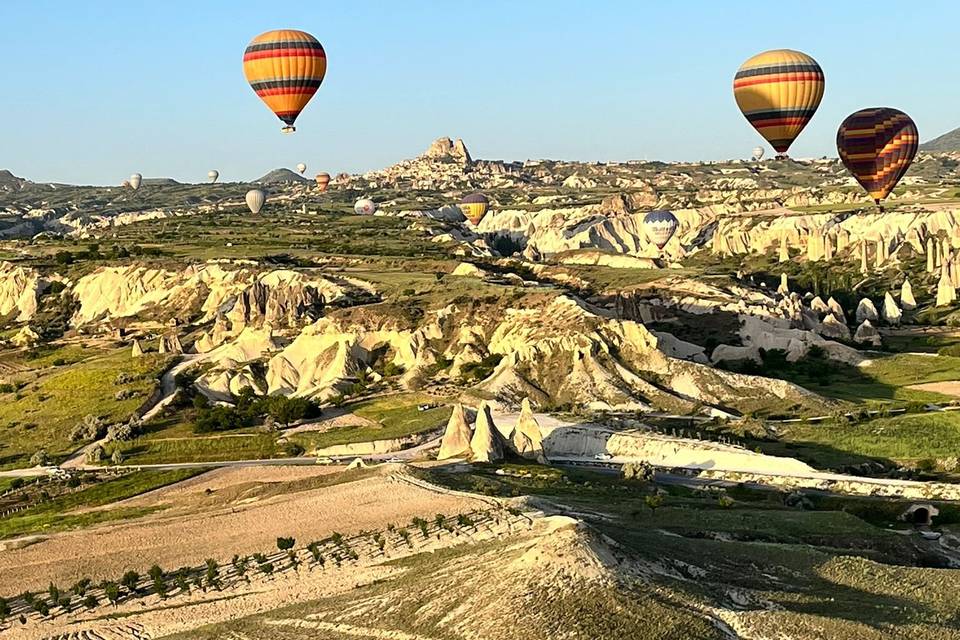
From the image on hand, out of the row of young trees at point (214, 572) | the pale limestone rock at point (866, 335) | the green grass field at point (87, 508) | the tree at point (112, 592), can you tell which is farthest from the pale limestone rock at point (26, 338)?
the pale limestone rock at point (866, 335)

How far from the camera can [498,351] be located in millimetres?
79625

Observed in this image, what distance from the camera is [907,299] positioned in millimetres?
117062

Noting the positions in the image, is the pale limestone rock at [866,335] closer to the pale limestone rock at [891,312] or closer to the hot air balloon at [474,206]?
the pale limestone rock at [891,312]

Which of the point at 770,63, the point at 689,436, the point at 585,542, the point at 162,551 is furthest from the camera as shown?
the point at 770,63

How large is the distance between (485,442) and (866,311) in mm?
63092

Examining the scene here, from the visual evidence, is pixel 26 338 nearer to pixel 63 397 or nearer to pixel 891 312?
pixel 63 397

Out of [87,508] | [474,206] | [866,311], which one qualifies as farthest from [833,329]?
[474,206]

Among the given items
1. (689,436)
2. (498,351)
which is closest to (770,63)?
(498,351)

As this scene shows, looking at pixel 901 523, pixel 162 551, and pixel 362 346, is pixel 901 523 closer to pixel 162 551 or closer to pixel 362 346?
pixel 162 551

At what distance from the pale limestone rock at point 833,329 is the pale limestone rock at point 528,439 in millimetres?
43550

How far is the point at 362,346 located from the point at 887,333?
4704 cm

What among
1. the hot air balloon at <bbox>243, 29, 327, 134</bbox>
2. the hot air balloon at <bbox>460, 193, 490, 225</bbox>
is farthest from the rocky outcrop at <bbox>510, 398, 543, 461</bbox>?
the hot air balloon at <bbox>460, 193, 490, 225</bbox>

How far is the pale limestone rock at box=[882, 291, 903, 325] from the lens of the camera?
109 metres

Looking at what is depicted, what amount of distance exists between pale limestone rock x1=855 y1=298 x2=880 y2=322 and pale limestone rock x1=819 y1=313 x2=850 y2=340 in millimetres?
11199
